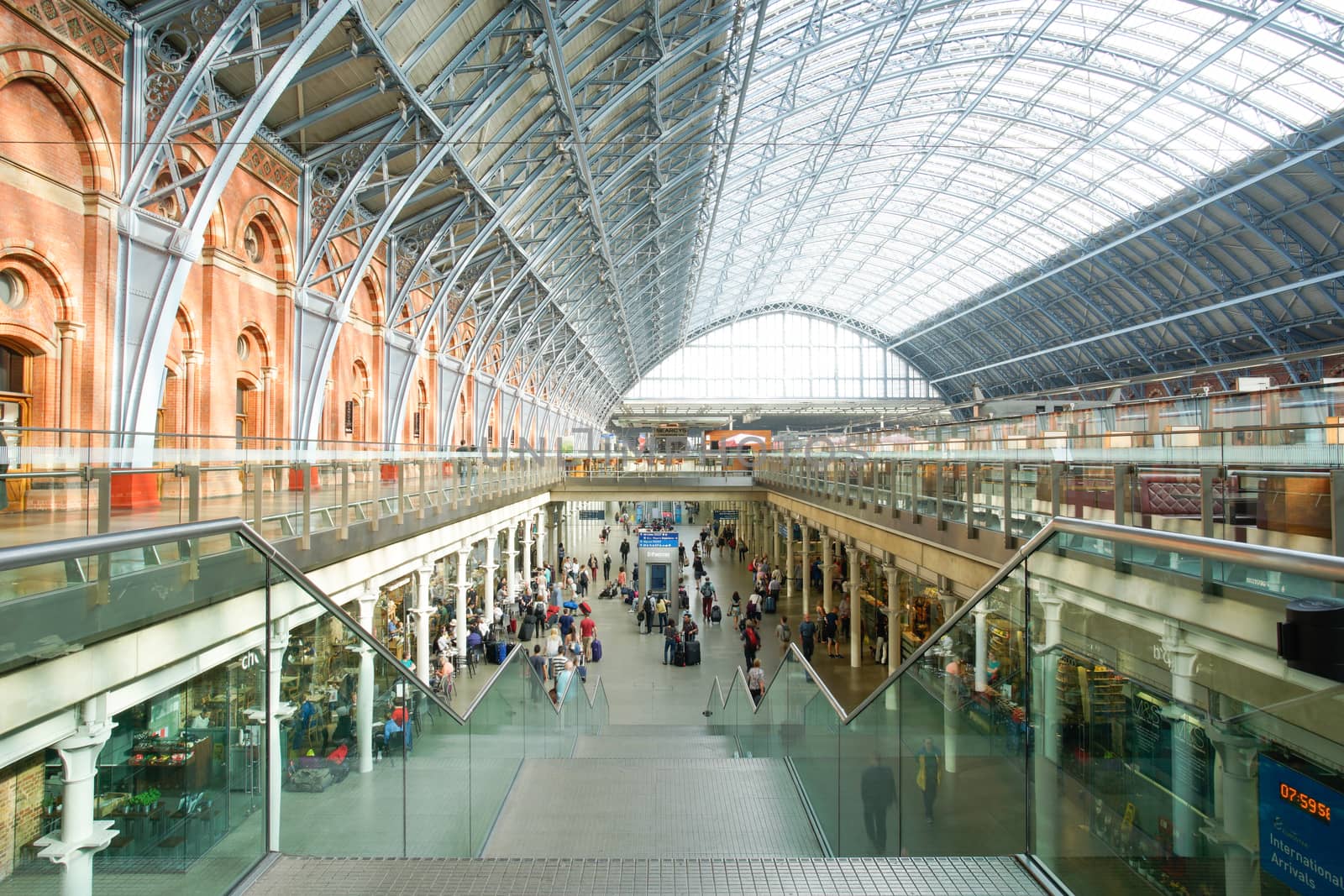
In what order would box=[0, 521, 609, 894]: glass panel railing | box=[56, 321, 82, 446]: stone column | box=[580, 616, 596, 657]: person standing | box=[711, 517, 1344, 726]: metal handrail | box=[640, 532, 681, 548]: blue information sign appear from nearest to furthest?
box=[711, 517, 1344, 726]: metal handrail, box=[0, 521, 609, 894]: glass panel railing, box=[56, 321, 82, 446]: stone column, box=[580, 616, 596, 657]: person standing, box=[640, 532, 681, 548]: blue information sign

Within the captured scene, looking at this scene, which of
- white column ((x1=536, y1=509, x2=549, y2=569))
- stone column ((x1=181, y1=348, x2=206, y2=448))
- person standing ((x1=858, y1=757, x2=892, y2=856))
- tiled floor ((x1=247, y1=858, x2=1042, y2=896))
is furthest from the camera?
white column ((x1=536, y1=509, x2=549, y2=569))

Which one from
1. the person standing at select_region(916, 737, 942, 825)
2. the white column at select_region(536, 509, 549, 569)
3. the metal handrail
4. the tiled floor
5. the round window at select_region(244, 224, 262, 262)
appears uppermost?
the round window at select_region(244, 224, 262, 262)

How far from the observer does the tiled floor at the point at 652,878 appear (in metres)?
2.72

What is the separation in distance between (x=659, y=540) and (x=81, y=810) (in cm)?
2139

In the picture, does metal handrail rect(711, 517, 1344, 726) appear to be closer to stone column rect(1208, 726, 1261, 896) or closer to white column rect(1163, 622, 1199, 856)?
white column rect(1163, 622, 1199, 856)

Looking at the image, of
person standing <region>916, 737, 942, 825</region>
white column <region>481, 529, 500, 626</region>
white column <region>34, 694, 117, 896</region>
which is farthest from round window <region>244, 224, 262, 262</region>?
white column <region>34, 694, 117, 896</region>

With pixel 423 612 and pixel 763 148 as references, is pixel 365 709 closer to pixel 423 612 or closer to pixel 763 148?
pixel 423 612

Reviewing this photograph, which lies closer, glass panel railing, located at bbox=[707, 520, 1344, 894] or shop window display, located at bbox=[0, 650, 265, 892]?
glass panel railing, located at bbox=[707, 520, 1344, 894]

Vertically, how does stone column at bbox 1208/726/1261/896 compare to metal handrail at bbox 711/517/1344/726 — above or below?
below

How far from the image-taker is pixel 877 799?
539 centimetres

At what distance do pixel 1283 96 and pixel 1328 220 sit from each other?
7.08 m

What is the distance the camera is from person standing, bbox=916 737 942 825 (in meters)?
4.48

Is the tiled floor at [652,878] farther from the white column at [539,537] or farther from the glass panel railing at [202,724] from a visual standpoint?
the white column at [539,537]

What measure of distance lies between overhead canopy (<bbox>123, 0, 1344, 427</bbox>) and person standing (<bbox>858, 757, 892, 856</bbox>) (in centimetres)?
1165
